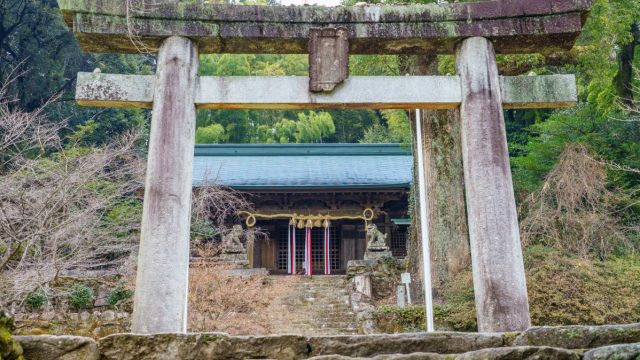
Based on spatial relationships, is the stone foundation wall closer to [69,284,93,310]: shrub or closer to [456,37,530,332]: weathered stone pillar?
[69,284,93,310]: shrub

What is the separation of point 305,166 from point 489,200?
50.2 ft

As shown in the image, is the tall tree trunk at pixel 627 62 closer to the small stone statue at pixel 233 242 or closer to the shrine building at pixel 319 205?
the shrine building at pixel 319 205

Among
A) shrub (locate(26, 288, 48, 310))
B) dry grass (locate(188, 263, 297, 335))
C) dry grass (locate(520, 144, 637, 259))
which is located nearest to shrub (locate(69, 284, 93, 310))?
shrub (locate(26, 288, 48, 310))

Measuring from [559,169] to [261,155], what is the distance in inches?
517

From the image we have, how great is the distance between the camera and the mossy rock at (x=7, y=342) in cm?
303

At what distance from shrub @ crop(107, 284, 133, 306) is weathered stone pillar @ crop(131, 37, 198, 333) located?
8.54m

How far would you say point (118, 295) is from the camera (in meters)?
12.9

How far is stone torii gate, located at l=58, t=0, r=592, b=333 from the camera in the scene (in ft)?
17.0

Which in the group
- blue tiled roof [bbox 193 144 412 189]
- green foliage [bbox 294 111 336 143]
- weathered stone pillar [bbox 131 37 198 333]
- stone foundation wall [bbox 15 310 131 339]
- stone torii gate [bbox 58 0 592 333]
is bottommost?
stone foundation wall [bbox 15 310 131 339]

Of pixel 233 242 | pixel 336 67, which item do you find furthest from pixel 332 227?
pixel 336 67

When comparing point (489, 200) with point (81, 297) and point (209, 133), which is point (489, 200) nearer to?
point (81, 297)

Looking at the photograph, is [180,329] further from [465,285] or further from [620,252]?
[620,252]

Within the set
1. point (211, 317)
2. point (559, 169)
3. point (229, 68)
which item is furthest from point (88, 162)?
point (229, 68)

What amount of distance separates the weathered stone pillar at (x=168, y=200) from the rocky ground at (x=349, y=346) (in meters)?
1.22
